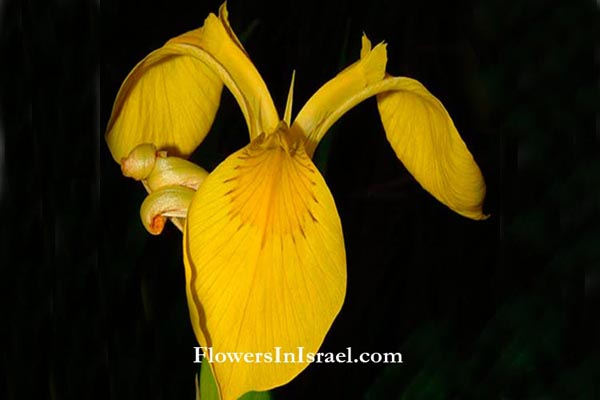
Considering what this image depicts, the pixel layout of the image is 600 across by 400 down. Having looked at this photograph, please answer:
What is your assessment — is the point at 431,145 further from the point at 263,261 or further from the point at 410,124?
the point at 263,261

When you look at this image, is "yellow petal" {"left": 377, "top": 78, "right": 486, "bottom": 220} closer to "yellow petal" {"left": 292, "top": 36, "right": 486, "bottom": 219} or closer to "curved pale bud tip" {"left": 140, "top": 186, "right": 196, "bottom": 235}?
"yellow petal" {"left": 292, "top": 36, "right": 486, "bottom": 219}

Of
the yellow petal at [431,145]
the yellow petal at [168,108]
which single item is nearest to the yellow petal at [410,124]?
the yellow petal at [431,145]

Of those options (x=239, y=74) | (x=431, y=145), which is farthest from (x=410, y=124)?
(x=239, y=74)

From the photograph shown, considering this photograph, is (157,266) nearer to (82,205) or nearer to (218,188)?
(82,205)

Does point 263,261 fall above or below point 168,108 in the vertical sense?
below

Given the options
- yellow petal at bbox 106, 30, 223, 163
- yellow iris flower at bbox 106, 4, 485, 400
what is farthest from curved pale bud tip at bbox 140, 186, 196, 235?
yellow petal at bbox 106, 30, 223, 163

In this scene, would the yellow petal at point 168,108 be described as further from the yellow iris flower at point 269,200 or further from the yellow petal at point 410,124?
the yellow petal at point 410,124
